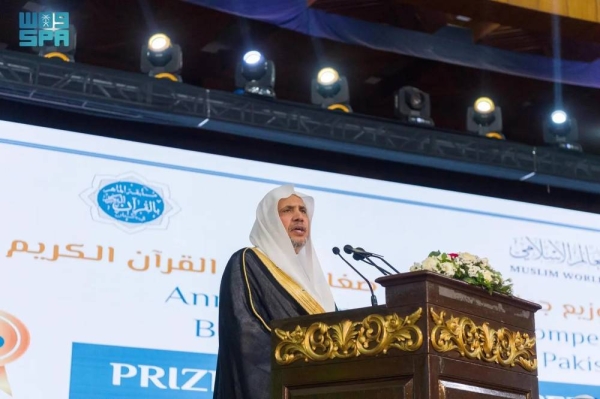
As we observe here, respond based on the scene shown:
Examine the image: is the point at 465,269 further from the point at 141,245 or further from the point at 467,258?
the point at 141,245

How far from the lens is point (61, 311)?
476 centimetres

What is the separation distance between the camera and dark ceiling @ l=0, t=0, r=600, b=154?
5520mm

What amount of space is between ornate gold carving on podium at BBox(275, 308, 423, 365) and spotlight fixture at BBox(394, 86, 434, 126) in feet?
11.6

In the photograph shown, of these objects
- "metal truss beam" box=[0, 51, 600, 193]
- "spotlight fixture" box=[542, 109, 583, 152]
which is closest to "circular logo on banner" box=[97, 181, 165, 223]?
"metal truss beam" box=[0, 51, 600, 193]

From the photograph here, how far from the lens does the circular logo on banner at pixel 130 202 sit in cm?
500

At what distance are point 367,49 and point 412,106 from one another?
0.99 m

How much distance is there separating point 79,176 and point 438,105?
371 cm

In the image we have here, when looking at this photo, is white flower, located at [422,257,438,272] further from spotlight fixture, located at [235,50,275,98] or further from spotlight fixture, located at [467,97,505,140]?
spotlight fixture, located at [467,97,505,140]

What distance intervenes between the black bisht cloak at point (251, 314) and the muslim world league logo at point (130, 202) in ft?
6.29

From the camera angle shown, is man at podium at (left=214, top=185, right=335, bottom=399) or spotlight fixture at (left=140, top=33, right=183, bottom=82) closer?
man at podium at (left=214, top=185, right=335, bottom=399)

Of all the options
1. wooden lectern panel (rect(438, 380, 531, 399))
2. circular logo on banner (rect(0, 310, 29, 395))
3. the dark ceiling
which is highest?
the dark ceiling

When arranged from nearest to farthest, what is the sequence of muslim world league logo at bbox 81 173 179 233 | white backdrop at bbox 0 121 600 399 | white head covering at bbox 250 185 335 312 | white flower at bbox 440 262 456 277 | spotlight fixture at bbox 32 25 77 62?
white flower at bbox 440 262 456 277 < white head covering at bbox 250 185 335 312 < white backdrop at bbox 0 121 600 399 < muslim world league logo at bbox 81 173 179 233 < spotlight fixture at bbox 32 25 77 62

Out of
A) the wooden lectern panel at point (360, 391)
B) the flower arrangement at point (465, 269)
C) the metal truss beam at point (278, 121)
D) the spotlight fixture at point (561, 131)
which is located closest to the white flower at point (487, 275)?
the flower arrangement at point (465, 269)

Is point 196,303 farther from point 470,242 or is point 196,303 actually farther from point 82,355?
point 470,242
